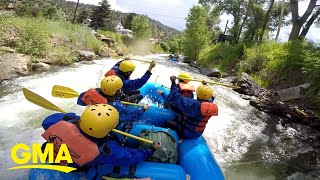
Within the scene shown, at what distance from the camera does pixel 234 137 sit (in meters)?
6.12

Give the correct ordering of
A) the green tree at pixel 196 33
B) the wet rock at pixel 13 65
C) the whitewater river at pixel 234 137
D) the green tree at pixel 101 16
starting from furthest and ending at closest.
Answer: the green tree at pixel 101 16 < the green tree at pixel 196 33 < the wet rock at pixel 13 65 < the whitewater river at pixel 234 137

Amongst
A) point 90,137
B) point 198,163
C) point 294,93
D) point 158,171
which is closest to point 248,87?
point 294,93

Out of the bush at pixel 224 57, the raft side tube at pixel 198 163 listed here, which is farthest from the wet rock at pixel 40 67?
the bush at pixel 224 57

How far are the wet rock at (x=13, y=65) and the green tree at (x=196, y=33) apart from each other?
1715cm

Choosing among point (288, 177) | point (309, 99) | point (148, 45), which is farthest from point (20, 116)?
point (148, 45)

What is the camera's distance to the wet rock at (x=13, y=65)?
7.82 metres

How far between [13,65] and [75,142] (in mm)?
7126

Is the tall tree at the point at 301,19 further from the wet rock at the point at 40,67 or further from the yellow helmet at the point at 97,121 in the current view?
the yellow helmet at the point at 97,121

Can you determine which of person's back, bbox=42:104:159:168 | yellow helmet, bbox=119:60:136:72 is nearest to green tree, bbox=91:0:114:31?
yellow helmet, bbox=119:60:136:72

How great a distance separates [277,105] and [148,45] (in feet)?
115

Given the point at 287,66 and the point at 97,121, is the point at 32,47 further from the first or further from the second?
the point at 287,66

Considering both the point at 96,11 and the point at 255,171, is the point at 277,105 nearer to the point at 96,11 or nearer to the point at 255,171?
the point at 255,171

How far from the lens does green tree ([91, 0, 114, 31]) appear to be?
40131 mm

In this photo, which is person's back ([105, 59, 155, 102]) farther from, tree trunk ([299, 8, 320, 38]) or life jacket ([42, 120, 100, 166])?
tree trunk ([299, 8, 320, 38])
